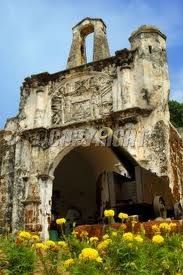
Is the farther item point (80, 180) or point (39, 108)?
point (80, 180)

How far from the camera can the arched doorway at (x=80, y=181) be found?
16823mm

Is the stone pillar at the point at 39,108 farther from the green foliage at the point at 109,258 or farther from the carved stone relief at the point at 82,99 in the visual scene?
the green foliage at the point at 109,258

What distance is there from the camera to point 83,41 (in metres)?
17.0

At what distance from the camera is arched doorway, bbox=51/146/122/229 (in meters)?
16.8

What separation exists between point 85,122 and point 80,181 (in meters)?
5.29

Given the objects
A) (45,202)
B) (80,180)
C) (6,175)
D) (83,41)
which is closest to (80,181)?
(80,180)

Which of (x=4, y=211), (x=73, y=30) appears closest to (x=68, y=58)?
(x=73, y=30)

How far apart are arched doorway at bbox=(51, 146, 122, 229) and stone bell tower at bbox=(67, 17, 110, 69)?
3.50 m

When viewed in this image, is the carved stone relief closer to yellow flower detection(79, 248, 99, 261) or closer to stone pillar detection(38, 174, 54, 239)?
stone pillar detection(38, 174, 54, 239)

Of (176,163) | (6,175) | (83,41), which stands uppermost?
(83,41)

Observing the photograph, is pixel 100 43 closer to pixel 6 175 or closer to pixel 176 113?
pixel 6 175

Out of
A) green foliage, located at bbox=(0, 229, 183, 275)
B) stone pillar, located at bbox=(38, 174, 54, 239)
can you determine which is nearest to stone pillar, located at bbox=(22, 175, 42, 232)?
stone pillar, located at bbox=(38, 174, 54, 239)

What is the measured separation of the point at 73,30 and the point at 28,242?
552 inches

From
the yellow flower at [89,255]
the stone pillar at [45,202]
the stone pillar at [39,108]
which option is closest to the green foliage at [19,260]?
the yellow flower at [89,255]
